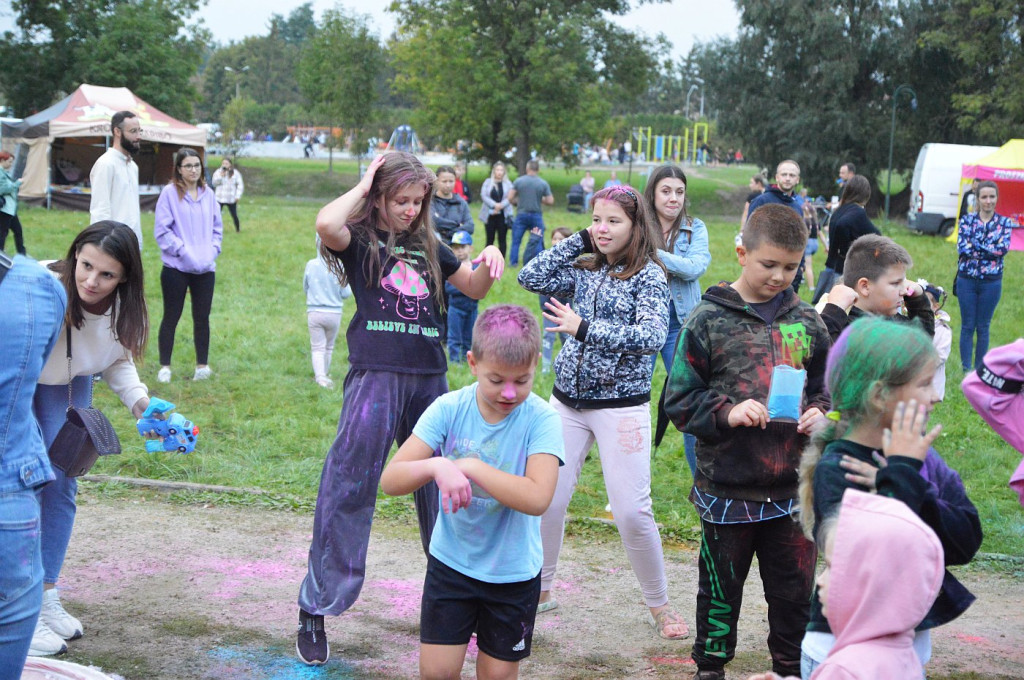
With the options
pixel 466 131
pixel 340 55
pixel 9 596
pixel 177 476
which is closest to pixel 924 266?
pixel 177 476

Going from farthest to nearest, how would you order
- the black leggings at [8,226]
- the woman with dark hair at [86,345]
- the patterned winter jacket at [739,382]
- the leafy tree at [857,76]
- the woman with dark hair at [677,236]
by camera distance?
the leafy tree at [857,76] < the black leggings at [8,226] < the woman with dark hair at [677,236] < the woman with dark hair at [86,345] < the patterned winter jacket at [739,382]

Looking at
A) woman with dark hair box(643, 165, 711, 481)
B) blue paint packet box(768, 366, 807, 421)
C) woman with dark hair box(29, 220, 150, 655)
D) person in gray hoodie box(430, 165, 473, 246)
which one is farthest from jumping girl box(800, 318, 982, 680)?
person in gray hoodie box(430, 165, 473, 246)

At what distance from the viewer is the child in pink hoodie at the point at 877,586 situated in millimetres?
2049

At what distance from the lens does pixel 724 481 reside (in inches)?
140

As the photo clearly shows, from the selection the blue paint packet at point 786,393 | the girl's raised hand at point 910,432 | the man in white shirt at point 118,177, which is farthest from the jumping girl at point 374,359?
the man in white shirt at point 118,177

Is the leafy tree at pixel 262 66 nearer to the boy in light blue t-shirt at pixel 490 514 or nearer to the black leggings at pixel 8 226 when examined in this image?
the black leggings at pixel 8 226

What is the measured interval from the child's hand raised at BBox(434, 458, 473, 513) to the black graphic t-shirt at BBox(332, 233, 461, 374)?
3.68ft

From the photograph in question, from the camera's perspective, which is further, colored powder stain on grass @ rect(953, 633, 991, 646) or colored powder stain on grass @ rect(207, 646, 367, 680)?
colored powder stain on grass @ rect(953, 633, 991, 646)

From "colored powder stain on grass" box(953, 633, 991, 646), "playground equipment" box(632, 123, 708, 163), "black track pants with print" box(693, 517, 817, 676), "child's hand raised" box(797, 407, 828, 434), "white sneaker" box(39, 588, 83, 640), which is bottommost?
"colored powder stain on grass" box(953, 633, 991, 646)

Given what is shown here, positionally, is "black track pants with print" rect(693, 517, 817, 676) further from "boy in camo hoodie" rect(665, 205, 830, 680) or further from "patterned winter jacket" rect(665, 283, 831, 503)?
"patterned winter jacket" rect(665, 283, 831, 503)

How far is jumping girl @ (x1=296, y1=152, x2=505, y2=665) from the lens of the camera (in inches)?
155

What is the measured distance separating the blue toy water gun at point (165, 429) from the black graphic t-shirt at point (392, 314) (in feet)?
2.35

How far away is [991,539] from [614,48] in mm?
35851

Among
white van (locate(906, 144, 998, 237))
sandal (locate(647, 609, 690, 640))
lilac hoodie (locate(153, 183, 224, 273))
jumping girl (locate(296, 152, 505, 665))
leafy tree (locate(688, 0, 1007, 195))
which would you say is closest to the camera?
jumping girl (locate(296, 152, 505, 665))
